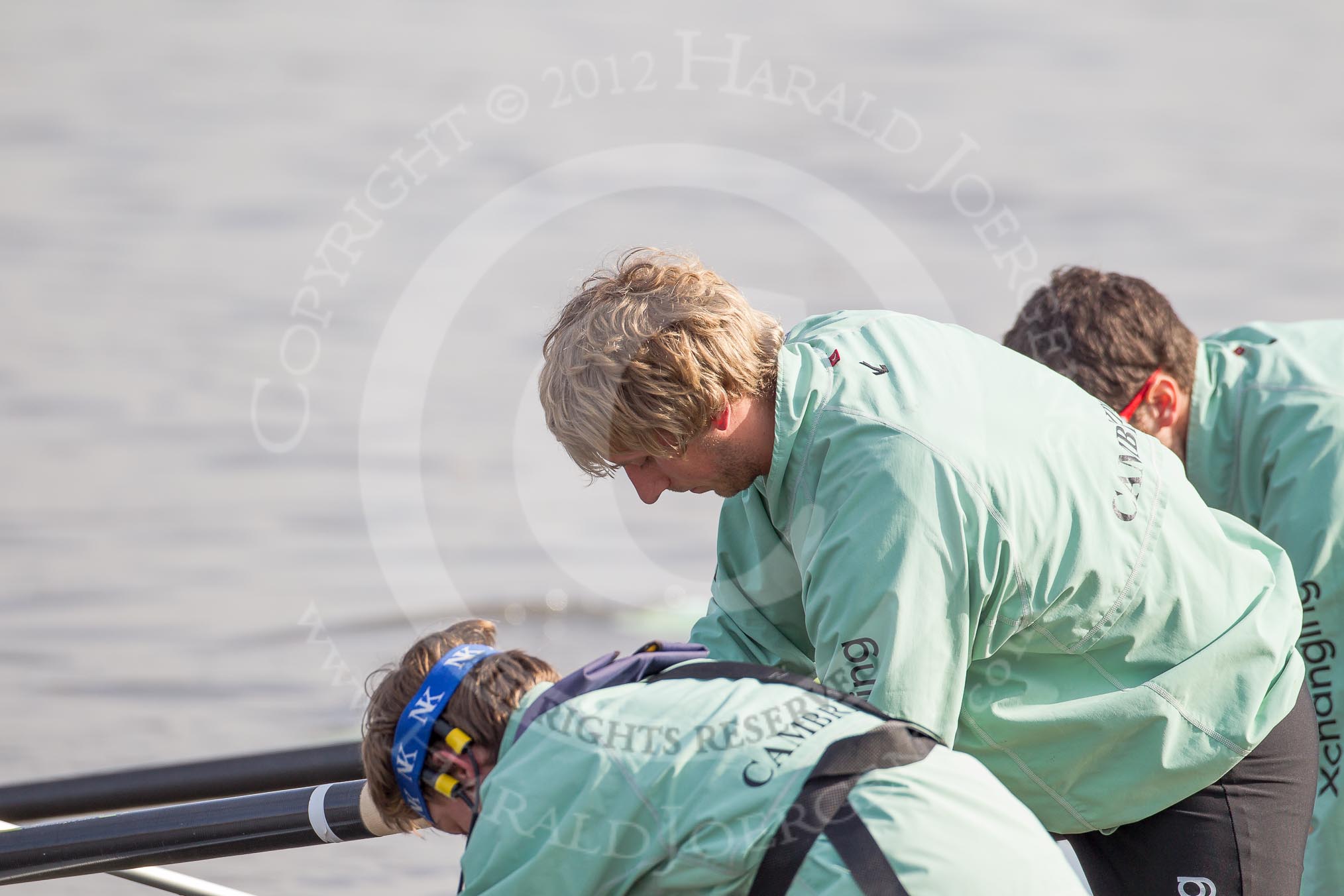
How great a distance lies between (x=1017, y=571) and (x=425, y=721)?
698 mm

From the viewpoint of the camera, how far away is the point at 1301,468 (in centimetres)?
236

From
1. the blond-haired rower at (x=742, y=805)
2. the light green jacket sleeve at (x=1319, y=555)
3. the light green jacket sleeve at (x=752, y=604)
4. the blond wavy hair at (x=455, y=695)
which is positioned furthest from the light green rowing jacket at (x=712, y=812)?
the light green jacket sleeve at (x=1319, y=555)

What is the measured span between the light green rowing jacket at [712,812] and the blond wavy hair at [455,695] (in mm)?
127

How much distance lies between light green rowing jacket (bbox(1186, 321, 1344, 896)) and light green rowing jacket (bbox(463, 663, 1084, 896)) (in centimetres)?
113

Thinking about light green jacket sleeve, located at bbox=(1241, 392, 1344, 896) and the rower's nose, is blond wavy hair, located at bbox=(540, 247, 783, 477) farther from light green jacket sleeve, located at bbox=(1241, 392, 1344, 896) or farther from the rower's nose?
light green jacket sleeve, located at bbox=(1241, 392, 1344, 896)

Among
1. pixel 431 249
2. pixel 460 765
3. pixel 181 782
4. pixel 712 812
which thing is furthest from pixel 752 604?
pixel 431 249

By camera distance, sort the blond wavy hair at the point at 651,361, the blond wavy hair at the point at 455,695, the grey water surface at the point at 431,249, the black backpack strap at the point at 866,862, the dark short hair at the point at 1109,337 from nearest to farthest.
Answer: the black backpack strap at the point at 866,862, the blond wavy hair at the point at 455,695, the blond wavy hair at the point at 651,361, the dark short hair at the point at 1109,337, the grey water surface at the point at 431,249

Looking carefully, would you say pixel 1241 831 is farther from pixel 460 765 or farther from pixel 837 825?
pixel 460 765

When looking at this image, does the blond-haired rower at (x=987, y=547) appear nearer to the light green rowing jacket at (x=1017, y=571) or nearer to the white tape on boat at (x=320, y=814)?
the light green rowing jacket at (x=1017, y=571)

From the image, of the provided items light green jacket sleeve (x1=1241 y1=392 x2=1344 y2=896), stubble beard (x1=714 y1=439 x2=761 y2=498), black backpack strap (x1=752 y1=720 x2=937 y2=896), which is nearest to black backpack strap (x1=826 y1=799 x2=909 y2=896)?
black backpack strap (x1=752 y1=720 x2=937 y2=896)

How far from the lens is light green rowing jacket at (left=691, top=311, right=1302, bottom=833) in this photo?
5.41ft

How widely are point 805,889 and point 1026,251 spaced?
19.4 feet

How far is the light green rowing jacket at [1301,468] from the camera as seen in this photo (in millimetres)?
2348

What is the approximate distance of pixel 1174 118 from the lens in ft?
25.7
